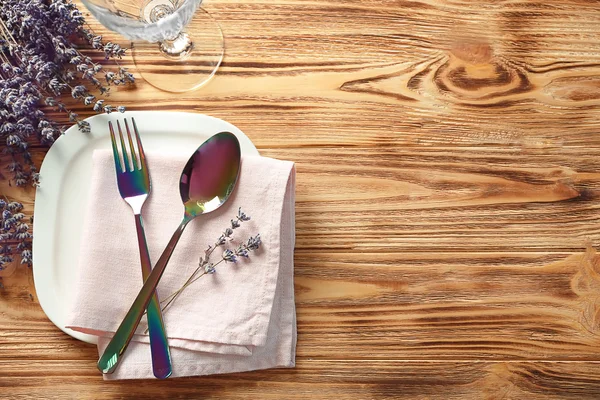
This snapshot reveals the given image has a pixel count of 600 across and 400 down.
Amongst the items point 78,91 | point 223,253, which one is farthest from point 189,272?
point 78,91

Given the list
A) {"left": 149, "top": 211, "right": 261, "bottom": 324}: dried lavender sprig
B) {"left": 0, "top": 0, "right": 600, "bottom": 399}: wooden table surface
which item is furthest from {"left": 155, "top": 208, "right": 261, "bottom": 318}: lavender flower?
{"left": 0, "top": 0, "right": 600, "bottom": 399}: wooden table surface

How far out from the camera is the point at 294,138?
86 centimetres

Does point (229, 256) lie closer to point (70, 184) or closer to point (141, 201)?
point (141, 201)

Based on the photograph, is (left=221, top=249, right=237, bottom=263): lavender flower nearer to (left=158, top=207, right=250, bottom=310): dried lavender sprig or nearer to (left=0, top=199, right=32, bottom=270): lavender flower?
(left=158, top=207, right=250, bottom=310): dried lavender sprig

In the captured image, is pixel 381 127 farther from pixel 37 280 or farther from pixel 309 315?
pixel 37 280

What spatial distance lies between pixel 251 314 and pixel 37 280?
0.29 m

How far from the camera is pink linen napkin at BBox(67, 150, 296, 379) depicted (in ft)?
2.53

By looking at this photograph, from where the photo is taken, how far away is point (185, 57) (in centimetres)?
87

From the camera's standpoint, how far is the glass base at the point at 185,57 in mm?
Answer: 869

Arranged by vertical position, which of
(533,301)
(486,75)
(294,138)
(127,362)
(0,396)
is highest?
(486,75)

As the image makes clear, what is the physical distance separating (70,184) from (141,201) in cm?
11

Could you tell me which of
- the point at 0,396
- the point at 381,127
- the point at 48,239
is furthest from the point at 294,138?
the point at 0,396

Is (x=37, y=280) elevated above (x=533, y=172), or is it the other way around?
(x=533, y=172)

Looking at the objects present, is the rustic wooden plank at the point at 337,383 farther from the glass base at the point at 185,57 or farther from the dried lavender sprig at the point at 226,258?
the glass base at the point at 185,57
